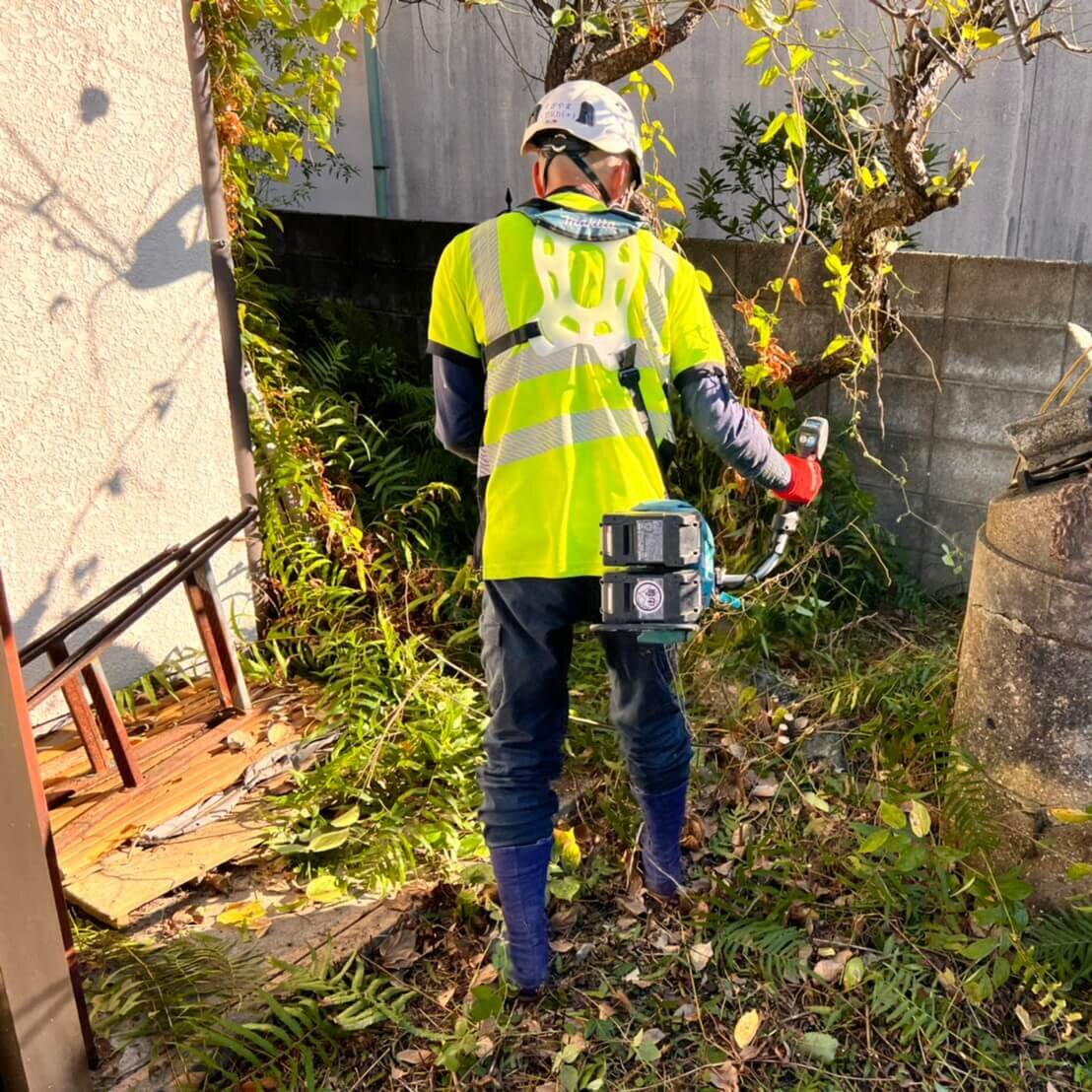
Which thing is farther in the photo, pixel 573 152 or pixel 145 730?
pixel 145 730

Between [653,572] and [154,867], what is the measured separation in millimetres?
1728

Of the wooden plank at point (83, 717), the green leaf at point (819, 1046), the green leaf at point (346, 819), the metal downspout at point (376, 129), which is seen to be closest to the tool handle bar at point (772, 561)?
the green leaf at point (819, 1046)

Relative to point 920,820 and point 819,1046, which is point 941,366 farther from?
point 819,1046

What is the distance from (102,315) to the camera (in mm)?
3561

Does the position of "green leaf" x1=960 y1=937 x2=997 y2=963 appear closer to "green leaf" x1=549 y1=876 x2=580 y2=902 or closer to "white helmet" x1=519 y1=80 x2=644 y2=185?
"green leaf" x1=549 y1=876 x2=580 y2=902

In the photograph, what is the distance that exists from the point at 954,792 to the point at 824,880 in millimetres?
447

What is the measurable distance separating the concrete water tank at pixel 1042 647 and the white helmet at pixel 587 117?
1.20 metres

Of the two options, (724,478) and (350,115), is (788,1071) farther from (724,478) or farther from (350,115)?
(350,115)

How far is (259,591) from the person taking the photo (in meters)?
4.23

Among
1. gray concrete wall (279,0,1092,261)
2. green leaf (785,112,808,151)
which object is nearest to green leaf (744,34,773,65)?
green leaf (785,112,808,151)

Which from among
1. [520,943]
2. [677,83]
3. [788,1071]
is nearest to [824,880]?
[788,1071]

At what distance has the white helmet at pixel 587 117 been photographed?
2543mm

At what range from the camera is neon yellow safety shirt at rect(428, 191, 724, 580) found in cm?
249

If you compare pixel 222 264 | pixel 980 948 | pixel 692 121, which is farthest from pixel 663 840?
pixel 692 121
